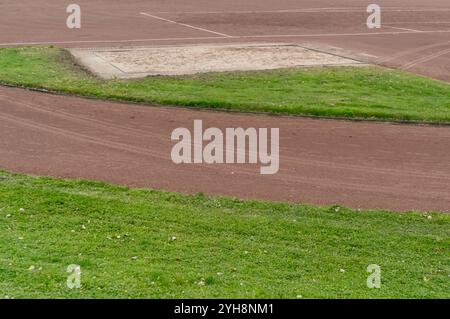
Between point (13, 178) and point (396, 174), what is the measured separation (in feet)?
26.2

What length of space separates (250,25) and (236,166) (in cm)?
2292

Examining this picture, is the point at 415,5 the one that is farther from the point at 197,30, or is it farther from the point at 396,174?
the point at 396,174

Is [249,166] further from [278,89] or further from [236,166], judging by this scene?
[278,89]

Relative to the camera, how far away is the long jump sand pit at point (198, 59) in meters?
26.3

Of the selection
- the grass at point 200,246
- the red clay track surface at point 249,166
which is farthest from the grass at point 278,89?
the grass at point 200,246

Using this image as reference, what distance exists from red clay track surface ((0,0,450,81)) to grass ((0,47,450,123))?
337cm

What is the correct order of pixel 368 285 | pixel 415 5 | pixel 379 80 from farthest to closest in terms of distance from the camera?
pixel 415 5, pixel 379 80, pixel 368 285

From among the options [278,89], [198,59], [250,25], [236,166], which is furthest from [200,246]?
[250,25]

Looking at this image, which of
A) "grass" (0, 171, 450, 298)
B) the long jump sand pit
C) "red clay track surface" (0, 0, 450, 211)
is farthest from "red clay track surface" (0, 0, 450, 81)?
"grass" (0, 171, 450, 298)

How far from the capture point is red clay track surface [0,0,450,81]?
106ft

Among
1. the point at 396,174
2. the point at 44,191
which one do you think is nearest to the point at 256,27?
the point at 396,174

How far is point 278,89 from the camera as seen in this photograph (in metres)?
23.6

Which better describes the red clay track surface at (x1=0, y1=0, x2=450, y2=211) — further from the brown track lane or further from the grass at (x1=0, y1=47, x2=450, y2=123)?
the grass at (x1=0, y1=47, x2=450, y2=123)

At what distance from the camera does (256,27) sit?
3762cm
